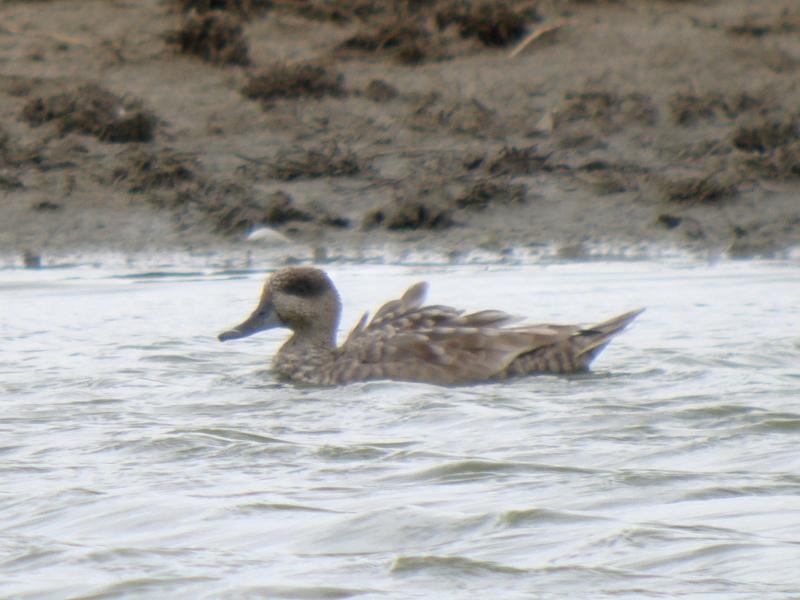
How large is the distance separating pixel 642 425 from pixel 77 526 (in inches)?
93.5

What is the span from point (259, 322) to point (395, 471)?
280cm

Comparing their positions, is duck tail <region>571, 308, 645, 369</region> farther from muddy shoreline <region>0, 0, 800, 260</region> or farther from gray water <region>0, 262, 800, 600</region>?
muddy shoreline <region>0, 0, 800, 260</region>

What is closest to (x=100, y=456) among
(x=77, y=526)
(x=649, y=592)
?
(x=77, y=526)

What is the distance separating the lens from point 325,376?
8336mm

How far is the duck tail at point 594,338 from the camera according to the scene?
26.8 feet

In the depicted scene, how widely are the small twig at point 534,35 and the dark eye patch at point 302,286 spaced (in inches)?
439

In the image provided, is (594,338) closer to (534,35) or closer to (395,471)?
(395,471)

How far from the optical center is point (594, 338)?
820 cm

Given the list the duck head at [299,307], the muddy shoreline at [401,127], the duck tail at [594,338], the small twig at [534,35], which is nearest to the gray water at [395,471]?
the duck tail at [594,338]

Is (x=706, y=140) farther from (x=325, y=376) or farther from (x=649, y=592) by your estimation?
(x=649, y=592)

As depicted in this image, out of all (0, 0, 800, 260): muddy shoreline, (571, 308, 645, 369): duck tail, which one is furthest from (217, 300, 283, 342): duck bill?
(0, 0, 800, 260): muddy shoreline

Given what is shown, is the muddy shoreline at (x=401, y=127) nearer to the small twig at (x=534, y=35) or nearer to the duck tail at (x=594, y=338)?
the small twig at (x=534, y=35)

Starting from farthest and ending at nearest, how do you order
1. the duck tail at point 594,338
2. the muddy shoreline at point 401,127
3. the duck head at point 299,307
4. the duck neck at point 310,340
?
the muddy shoreline at point 401,127, the duck head at point 299,307, the duck neck at point 310,340, the duck tail at point 594,338

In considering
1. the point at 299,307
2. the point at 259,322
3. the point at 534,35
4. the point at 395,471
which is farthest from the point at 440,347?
the point at 534,35
